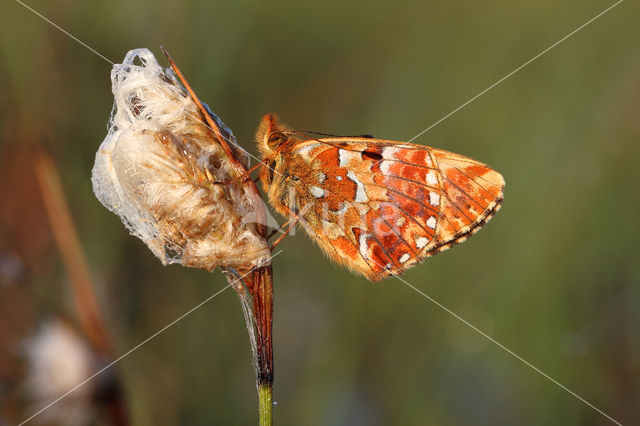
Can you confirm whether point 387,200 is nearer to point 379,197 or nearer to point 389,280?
point 379,197

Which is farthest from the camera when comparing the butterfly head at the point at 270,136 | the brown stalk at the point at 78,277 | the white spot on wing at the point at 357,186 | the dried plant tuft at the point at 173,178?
the white spot on wing at the point at 357,186

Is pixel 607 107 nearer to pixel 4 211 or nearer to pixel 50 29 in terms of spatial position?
pixel 50 29

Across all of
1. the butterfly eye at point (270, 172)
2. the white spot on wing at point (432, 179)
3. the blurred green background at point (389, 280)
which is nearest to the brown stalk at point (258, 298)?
the butterfly eye at point (270, 172)

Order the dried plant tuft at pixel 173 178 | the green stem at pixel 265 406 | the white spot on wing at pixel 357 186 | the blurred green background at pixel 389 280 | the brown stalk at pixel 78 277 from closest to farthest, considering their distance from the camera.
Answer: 1. the green stem at pixel 265 406
2. the dried plant tuft at pixel 173 178
3. the brown stalk at pixel 78 277
4. the white spot on wing at pixel 357 186
5. the blurred green background at pixel 389 280

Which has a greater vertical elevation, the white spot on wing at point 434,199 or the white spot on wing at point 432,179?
the white spot on wing at point 432,179

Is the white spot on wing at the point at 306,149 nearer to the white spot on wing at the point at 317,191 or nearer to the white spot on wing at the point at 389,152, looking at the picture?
the white spot on wing at the point at 317,191

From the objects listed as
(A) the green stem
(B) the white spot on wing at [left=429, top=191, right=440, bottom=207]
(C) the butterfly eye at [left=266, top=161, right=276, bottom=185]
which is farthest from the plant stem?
(B) the white spot on wing at [left=429, top=191, right=440, bottom=207]

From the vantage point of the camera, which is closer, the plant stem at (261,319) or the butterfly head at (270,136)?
the plant stem at (261,319)
